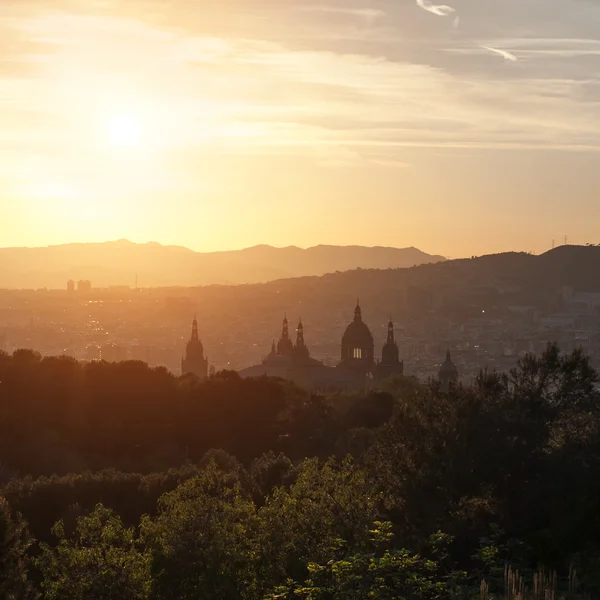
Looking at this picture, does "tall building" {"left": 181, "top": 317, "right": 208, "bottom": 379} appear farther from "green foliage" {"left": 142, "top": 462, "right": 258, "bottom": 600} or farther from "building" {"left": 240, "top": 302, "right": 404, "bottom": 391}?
"green foliage" {"left": 142, "top": 462, "right": 258, "bottom": 600}

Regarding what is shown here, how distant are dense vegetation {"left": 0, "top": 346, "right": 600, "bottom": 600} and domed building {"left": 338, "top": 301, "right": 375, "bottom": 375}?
53.5m

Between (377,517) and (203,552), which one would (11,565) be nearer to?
(203,552)

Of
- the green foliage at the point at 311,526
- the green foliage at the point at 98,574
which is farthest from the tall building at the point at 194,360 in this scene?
the green foliage at the point at 98,574

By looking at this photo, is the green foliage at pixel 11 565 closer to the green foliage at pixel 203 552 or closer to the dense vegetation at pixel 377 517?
the dense vegetation at pixel 377 517

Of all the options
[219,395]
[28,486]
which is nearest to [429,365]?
[219,395]

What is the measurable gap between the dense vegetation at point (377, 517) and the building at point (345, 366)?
50.2 metres

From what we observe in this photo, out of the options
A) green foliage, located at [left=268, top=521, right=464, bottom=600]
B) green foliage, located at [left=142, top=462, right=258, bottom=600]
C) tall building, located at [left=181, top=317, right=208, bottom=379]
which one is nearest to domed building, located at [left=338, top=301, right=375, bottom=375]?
tall building, located at [left=181, top=317, right=208, bottom=379]

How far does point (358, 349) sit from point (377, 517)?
245 ft

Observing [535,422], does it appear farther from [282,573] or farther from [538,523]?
[282,573]

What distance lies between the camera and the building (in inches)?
3586

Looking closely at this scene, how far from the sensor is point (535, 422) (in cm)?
2738

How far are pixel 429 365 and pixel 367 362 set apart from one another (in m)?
99.3

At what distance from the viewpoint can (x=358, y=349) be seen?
9744cm

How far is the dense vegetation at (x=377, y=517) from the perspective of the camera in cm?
1861
